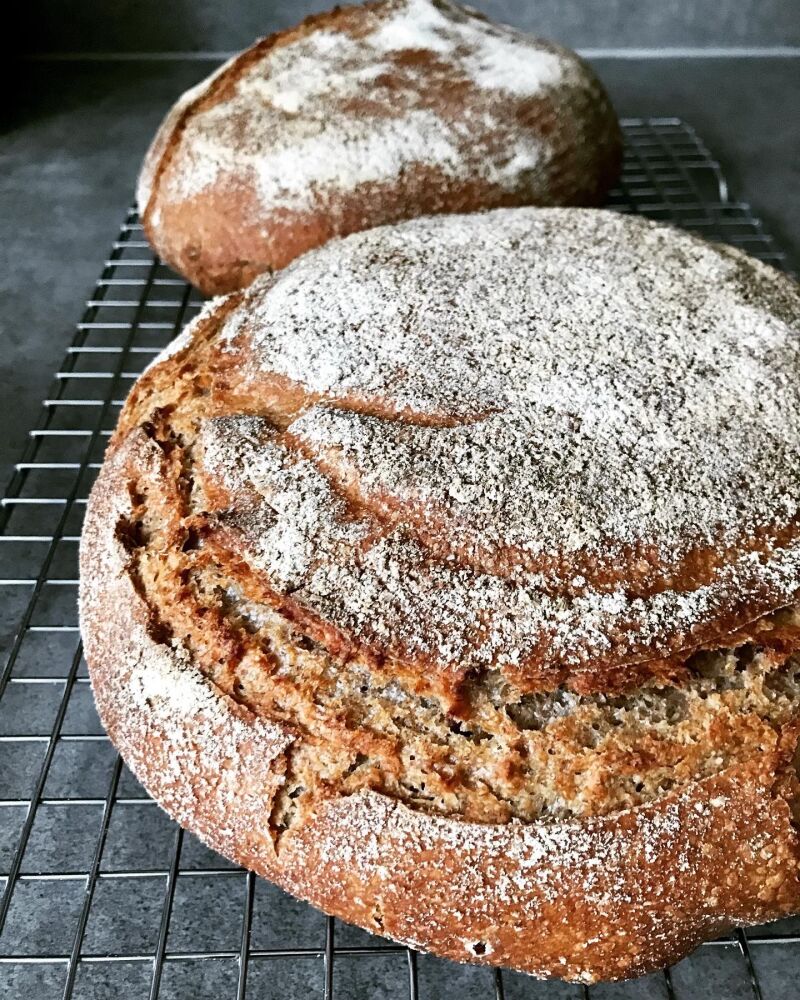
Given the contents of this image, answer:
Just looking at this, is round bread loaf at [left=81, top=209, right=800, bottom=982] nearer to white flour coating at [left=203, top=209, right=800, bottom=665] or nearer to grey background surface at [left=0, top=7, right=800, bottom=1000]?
white flour coating at [left=203, top=209, right=800, bottom=665]

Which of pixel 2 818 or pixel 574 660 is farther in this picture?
pixel 2 818

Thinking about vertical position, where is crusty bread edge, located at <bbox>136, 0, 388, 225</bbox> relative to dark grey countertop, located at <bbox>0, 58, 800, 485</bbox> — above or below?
above

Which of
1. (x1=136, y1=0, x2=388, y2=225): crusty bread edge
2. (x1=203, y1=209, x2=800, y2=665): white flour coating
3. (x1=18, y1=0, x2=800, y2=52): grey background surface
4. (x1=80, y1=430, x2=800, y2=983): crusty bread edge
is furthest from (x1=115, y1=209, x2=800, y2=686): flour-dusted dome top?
(x1=18, y1=0, x2=800, y2=52): grey background surface

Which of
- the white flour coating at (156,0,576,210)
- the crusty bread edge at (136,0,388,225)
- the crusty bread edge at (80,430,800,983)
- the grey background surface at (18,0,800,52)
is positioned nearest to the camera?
the crusty bread edge at (80,430,800,983)

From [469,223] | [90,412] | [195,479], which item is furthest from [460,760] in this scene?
[90,412]

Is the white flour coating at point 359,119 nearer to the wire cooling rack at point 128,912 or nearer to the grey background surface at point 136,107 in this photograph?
the grey background surface at point 136,107

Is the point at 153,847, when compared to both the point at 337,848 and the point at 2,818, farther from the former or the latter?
the point at 337,848

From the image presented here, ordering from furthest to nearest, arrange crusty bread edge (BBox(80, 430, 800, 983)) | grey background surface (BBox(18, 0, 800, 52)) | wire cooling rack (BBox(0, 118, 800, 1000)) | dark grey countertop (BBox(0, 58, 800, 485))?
grey background surface (BBox(18, 0, 800, 52)) → dark grey countertop (BBox(0, 58, 800, 485)) → wire cooling rack (BBox(0, 118, 800, 1000)) → crusty bread edge (BBox(80, 430, 800, 983))
